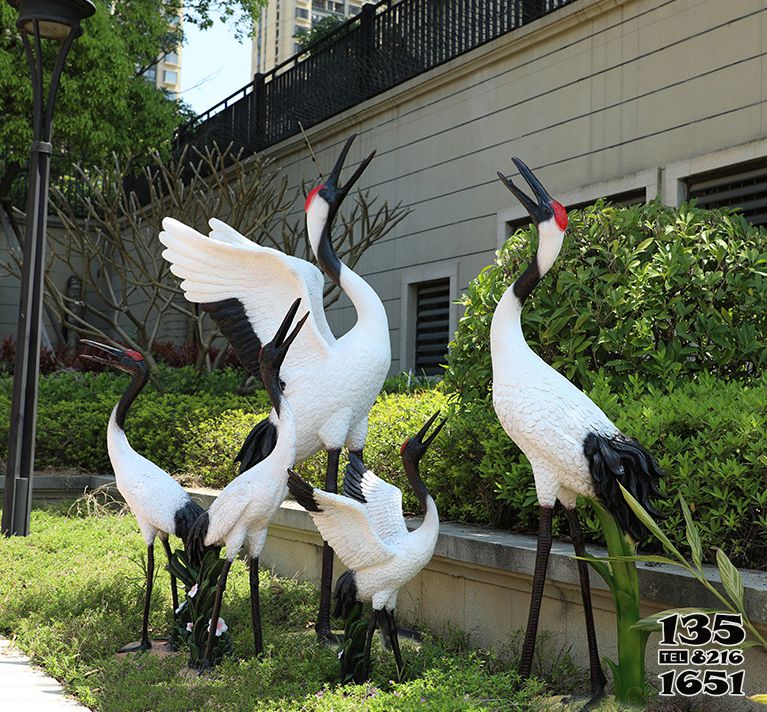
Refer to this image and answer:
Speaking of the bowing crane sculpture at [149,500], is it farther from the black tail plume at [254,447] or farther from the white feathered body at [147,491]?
the black tail plume at [254,447]

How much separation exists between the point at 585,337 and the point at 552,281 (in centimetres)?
37

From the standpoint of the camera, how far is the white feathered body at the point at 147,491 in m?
4.44

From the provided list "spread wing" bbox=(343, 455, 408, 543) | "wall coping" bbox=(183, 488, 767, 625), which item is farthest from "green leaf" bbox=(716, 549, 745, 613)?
"spread wing" bbox=(343, 455, 408, 543)

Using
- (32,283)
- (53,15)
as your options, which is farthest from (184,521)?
(53,15)

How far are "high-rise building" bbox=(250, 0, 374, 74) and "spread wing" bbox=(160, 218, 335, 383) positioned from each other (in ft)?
236

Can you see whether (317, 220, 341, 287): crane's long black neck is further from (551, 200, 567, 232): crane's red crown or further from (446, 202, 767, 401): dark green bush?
(551, 200, 567, 232): crane's red crown

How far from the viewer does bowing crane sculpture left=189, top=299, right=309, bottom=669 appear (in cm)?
390

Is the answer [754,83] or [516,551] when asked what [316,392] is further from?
[754,83]

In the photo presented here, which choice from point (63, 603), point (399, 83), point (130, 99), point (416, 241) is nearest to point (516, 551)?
point (63, 603)

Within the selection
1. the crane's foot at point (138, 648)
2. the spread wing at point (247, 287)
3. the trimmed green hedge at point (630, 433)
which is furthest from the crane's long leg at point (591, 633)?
the crane's foot at point (138, 648)

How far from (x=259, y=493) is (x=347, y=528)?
558 mm

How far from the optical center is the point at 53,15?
289 inches

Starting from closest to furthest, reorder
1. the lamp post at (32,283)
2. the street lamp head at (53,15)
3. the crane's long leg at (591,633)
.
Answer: the crane's long leg at (591,633)
the lamp post at (32,283)
the street lamp head at (53,15)

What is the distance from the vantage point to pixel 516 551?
4141 millimetres
